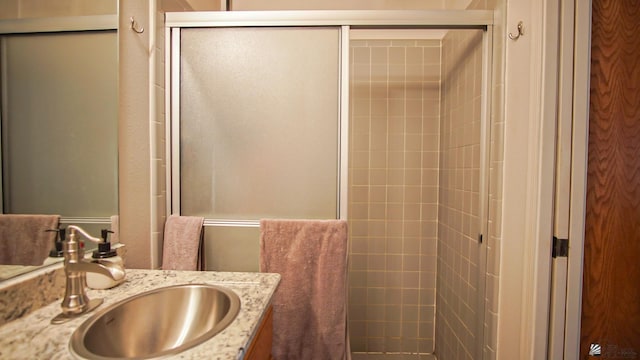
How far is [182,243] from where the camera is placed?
114 cm

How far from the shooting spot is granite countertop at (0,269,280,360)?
531 mm

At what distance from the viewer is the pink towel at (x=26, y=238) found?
25.6 inches

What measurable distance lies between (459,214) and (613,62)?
879mm

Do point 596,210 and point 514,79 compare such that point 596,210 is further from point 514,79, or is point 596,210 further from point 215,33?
point 215,33

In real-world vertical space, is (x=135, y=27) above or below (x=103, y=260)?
above

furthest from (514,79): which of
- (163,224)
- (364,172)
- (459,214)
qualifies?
(163,224)

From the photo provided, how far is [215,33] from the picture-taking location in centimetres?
118

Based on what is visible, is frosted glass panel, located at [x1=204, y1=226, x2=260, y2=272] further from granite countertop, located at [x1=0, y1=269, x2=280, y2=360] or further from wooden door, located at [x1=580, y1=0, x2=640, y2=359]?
wooden door, located at [x1=580, y1=0, x2=640, y2=359]

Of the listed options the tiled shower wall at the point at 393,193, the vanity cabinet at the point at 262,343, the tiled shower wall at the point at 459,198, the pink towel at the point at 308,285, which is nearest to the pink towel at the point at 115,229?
the pink towel at the point at 308,285

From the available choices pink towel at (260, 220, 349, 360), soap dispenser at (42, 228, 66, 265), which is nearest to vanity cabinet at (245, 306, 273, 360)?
Answer: pink towel at (260, 220, 349, 360)

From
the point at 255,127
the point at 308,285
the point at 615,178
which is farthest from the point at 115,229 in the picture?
the point at 615,178

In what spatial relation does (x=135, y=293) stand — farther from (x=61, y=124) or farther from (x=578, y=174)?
(x=578, y=174)

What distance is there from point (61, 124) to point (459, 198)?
1.74 metres

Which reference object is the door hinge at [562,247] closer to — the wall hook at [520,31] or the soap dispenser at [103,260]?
the wall hook at [520,31]
